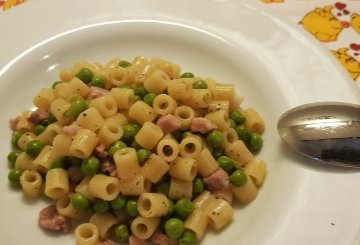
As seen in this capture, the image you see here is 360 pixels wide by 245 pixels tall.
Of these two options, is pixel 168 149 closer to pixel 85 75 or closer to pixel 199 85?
pixel 199 85

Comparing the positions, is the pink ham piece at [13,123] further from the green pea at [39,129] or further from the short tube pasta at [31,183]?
the short tube pasta at [31,183]

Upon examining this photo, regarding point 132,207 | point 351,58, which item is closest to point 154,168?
point 132,207

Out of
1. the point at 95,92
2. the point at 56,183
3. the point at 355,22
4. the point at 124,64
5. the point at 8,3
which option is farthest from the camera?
the point at 8,3

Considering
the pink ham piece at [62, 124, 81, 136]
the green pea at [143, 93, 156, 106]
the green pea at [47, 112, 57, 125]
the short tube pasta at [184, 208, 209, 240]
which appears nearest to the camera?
the short tube pasta at [184, 208, 209, 240]

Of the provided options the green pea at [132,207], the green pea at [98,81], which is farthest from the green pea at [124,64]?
the green pea at [132,207]

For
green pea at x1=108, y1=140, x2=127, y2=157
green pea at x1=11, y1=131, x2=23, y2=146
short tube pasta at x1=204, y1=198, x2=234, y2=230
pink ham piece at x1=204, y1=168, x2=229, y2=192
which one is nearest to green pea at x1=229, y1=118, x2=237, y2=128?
pink ham piece at x1=204, y1=168, x2=229, y2=192

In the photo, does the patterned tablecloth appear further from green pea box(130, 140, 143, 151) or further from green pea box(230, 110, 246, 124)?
green pea box(130, 140, 143, 151)

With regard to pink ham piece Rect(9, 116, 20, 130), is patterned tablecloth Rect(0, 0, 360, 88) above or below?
above
